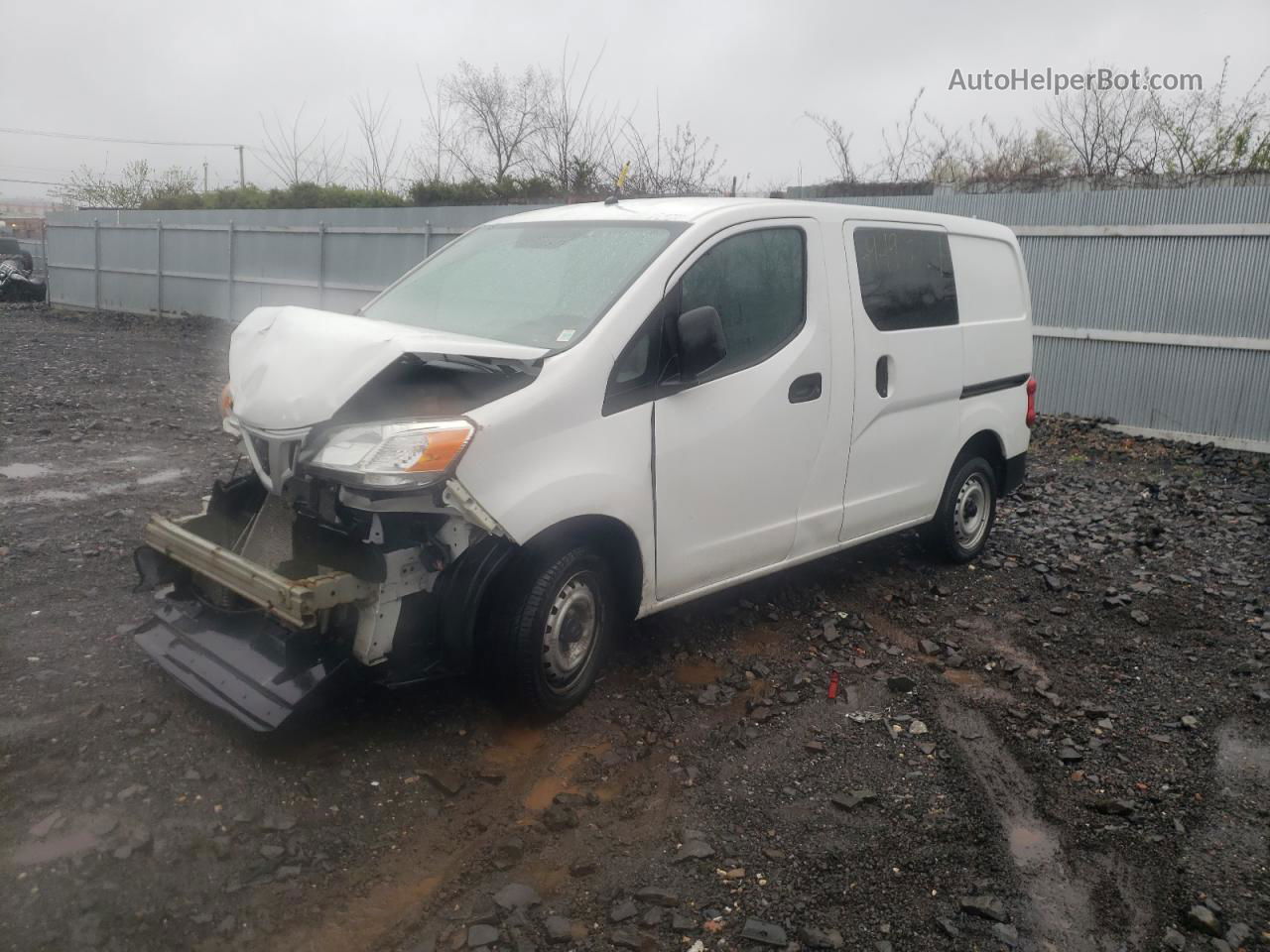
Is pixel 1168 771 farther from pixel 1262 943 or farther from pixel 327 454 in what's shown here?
pixel 327 454

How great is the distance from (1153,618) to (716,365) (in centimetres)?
309

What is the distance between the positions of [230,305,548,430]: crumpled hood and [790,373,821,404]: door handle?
1.32m

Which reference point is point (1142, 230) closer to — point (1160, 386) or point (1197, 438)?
point (1160, 386)

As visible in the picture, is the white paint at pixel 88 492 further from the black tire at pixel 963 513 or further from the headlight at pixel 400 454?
the black tire at pixel 963 513

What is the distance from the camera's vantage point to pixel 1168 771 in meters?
3.99

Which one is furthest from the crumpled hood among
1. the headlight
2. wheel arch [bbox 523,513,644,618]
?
wheel arch [bbox 523,513,644,618]

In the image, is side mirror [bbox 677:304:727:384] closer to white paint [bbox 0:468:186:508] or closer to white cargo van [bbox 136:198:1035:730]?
white cargo van [bbox 136:198:1035:730]

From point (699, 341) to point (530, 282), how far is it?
894 mm

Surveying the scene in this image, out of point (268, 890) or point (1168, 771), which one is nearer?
point (268, 890)

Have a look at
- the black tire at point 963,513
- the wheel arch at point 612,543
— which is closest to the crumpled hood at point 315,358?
the wheel arch at point 612,543

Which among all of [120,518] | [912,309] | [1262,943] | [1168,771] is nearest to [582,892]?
[1262,943]

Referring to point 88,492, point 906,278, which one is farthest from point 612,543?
point 88,492

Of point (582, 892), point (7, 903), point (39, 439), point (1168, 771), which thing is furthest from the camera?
point (39, 439)

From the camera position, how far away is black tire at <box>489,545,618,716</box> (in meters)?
3.73
